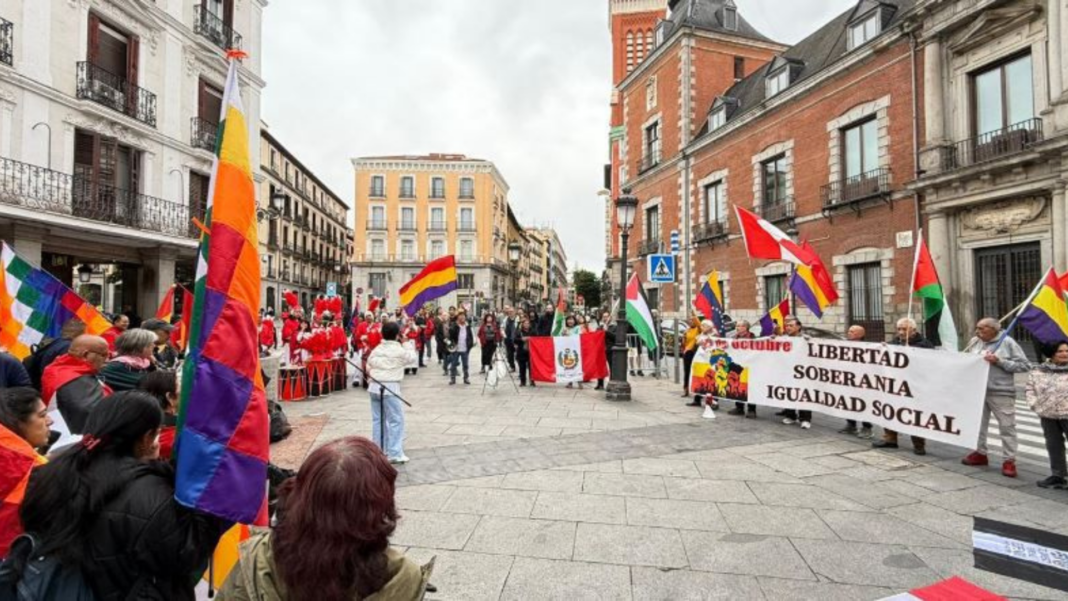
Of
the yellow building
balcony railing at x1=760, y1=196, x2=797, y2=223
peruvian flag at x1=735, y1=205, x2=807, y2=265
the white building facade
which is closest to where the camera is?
peruvian flag at x1=735, y1=205, x2=807, y2=265

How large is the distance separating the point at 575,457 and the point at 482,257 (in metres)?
54.9

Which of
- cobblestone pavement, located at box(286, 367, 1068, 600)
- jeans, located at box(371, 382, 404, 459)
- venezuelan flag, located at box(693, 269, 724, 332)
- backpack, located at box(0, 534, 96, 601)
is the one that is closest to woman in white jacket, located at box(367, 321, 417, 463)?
jeans, located at box(371, 382, 404, 459)

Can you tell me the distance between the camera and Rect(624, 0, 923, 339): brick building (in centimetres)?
1709

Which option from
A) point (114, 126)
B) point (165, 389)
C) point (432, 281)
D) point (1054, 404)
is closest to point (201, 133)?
point (114, 126)

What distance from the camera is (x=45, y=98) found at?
1341cm

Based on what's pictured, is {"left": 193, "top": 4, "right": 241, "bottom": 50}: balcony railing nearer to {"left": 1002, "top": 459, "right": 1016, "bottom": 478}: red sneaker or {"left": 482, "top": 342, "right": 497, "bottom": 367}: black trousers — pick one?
{"left": 482, "top": 342, "right": 497, "bottom": 367}: black trousers

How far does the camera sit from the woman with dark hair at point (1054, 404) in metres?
5.28

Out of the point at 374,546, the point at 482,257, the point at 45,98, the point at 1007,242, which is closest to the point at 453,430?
the point at 374,546

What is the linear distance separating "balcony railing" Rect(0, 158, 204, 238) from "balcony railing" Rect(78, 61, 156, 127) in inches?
88.3

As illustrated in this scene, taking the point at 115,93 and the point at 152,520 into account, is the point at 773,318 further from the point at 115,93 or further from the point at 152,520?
the point at 115,93

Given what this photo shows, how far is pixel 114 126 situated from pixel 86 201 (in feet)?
7.96

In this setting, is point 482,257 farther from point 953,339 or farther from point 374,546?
point 374,546

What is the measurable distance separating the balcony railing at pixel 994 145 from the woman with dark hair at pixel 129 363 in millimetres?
17691

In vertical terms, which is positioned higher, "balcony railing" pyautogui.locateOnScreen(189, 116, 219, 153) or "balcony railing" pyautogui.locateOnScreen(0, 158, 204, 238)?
"balcony railing" pyautogui.locateOnScreen(189, 116, 219, 153)
